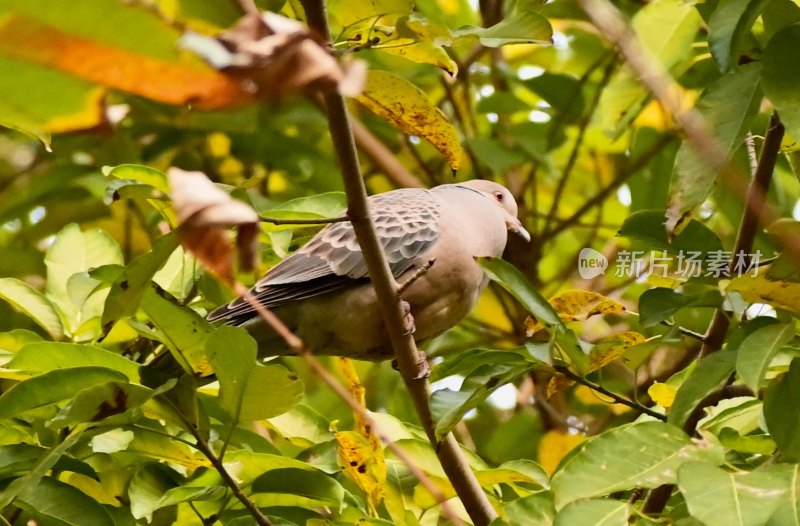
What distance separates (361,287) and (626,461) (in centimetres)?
121

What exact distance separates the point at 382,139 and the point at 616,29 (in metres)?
2.74

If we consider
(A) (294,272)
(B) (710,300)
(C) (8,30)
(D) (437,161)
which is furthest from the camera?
(D) (437,161)

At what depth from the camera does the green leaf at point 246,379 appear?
5.22 ft

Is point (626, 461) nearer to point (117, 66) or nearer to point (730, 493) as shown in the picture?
point (730, 493)

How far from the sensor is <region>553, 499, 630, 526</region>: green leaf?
1256 mm

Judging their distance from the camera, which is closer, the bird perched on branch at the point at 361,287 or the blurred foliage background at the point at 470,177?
the blurred foliage background at the point at 470,177

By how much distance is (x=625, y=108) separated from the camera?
2.57m

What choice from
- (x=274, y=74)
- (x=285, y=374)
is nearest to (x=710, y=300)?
(x=285, y=374)

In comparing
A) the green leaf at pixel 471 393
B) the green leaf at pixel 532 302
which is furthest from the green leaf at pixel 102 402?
the green leaf at pixel 532 302

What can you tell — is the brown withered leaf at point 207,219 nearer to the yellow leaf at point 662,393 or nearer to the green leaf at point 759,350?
the green leaf at point 759,350

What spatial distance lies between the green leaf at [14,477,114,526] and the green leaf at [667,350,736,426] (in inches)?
34.2

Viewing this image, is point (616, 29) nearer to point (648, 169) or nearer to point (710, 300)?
point (710, 300)

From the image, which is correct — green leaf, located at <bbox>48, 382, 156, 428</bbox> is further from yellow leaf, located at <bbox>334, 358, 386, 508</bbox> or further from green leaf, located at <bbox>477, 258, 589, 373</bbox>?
green leaf, located at <bbox>477, 258, 589, 373</bbox>

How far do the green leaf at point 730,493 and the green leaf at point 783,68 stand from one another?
22.3 inches
